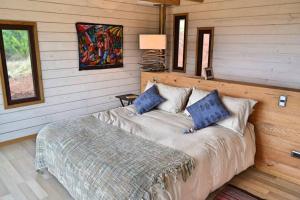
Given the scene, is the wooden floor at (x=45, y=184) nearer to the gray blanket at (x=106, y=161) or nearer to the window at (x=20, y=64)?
the gray blanket at (x=106, y=161)

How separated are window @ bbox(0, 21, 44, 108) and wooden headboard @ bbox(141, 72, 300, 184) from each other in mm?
2658

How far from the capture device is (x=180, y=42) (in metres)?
4.66

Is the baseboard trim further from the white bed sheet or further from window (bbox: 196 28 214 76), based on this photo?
window (bbox: 196 28 214 76)

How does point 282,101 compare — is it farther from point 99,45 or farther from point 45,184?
point 99,45

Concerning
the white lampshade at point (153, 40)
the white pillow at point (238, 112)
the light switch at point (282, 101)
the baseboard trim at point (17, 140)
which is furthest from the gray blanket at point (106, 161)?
the white lampshade at point (153, 40)

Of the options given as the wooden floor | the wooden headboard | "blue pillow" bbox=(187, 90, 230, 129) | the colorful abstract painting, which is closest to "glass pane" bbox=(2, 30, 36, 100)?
the colorful abstract painting

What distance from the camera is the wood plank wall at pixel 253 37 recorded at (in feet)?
10.6

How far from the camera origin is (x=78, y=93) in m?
4.01

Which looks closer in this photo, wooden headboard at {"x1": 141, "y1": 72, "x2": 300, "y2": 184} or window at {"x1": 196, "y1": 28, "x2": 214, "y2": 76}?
wooden headboard at {"x1": 141, "y1": 72, "x2": 300, "y2": 184}

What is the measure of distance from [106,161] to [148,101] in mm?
1409

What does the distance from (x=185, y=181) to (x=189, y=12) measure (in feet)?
11.0

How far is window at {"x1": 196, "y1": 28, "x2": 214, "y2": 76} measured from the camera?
162 inches

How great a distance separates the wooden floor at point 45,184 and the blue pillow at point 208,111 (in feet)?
2.31

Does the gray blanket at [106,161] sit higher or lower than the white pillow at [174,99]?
lower
